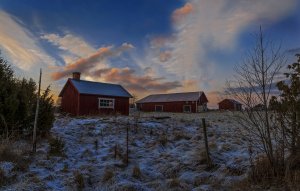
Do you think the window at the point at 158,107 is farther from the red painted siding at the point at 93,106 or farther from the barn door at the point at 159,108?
the red painted siding at the point at 93,106

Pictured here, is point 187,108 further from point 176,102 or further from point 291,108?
point 291,108

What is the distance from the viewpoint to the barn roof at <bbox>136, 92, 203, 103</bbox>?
51.1m

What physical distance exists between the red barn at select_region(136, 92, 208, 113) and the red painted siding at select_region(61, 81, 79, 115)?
26.3 metres

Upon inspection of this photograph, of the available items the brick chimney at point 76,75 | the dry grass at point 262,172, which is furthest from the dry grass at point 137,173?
the brick chimney at point 76,75

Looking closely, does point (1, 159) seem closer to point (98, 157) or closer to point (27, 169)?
point (27, 169)

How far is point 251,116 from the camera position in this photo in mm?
6750

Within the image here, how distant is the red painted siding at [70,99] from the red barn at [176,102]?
86.3 feet

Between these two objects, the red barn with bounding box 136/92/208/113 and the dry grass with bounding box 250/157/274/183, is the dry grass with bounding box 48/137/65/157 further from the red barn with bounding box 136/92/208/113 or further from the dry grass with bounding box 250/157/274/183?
the red barn with bounding box 136/92/208/113

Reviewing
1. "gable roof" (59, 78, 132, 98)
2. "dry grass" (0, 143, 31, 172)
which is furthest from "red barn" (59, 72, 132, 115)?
"dry grass" (0, 143, 31, 172)

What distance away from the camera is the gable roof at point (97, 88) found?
28500 mm

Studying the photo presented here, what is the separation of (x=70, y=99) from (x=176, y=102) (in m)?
27.0

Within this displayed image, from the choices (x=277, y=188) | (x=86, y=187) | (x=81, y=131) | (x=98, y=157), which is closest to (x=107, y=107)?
(x=81, y=131)

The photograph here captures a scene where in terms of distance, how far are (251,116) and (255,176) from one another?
4.79ft

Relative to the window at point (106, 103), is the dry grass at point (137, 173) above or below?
below
